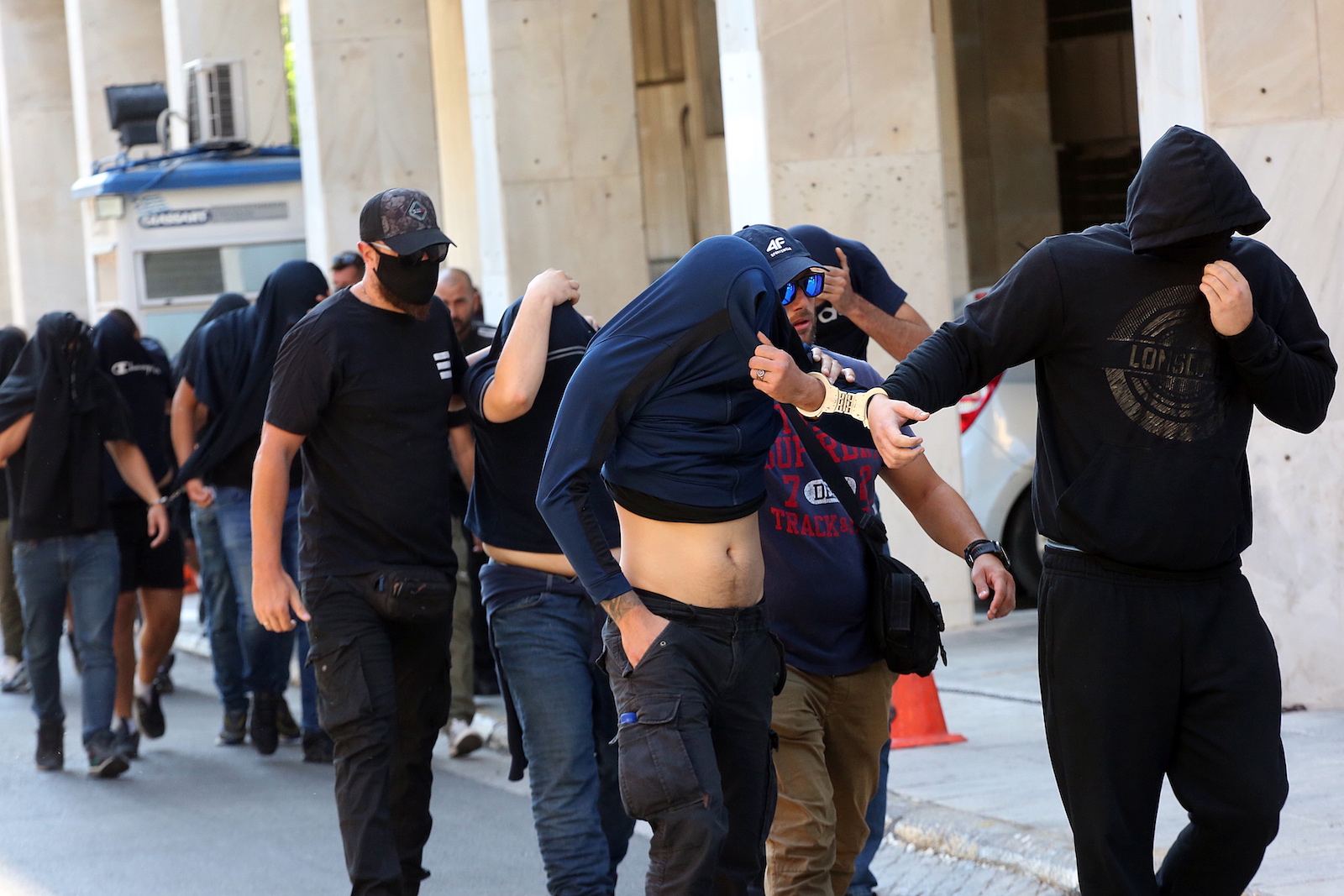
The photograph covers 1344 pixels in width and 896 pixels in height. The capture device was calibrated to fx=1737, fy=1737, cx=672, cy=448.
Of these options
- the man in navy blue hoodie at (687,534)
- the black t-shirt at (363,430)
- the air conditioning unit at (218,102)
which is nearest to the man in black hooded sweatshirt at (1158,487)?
the man in navy blue hoodie at (687,534)

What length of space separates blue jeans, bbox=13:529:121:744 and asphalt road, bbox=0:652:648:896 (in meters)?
0.37

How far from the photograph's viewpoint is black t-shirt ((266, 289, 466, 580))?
5160 millimetres

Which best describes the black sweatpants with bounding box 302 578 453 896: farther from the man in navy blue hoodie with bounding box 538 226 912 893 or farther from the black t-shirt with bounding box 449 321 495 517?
the black t-shirt with bounding box 449 321 495 517

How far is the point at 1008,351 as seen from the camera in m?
3.93

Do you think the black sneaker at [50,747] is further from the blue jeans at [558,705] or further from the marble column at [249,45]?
the marble column at [249,45]

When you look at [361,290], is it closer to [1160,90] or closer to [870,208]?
[1160,90]

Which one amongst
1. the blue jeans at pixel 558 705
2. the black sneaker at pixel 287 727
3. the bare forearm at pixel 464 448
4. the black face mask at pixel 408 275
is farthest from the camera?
the black sneaker at pixel 287 727

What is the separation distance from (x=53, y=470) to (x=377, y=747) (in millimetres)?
4010

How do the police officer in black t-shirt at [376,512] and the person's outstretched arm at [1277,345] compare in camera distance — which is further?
the police officer in black t-shirt at [376,512]

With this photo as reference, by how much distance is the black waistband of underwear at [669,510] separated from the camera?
4.04 meters

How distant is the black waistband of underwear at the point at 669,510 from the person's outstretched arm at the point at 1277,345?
1.17 metres

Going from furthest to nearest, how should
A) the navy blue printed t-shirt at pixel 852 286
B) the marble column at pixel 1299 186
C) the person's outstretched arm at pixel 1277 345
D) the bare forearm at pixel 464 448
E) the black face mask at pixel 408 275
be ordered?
the marble column at pixel 1299 186 → the bare forearm at pixel 464 448 → the navy blue printed t-shirt at pixel 852 286 → the black face mask at pixel 408 275 → the person's outstretched arm at pixel 1277 345

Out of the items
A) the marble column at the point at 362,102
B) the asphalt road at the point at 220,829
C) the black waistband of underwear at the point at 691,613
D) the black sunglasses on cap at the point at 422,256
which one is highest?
the marble column at the point at 362,102

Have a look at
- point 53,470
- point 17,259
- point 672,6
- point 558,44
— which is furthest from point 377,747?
point 17,259
